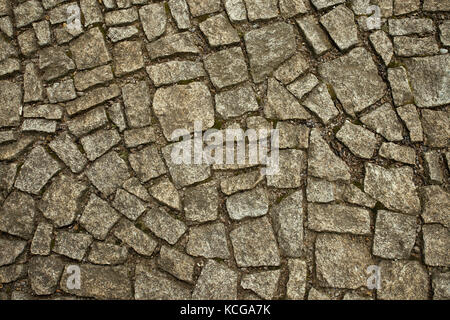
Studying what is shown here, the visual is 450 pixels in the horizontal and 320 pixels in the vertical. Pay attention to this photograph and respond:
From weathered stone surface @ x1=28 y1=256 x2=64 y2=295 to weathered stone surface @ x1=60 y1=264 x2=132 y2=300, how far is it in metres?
0.07

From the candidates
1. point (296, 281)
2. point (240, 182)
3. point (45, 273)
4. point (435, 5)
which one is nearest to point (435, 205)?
point (296, 281)

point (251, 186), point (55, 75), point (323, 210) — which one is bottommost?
point (323, 210)

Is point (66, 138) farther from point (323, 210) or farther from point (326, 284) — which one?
point (326, 284)

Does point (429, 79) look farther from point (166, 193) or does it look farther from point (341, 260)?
point (166, 193)

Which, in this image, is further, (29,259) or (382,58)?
(382,58)

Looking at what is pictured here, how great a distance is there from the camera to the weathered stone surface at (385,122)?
327 centimetres

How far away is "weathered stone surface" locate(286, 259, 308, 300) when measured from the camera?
296cm

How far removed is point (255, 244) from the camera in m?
3.05

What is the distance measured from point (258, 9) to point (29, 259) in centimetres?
315

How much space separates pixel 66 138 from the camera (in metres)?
3.27

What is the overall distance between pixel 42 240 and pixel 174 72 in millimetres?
1932

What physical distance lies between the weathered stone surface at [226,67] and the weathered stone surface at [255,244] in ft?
4.35

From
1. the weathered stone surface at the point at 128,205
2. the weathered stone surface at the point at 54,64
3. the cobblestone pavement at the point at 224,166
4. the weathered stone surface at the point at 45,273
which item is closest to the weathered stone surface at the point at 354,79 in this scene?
the cobblestone pavement at the point at 224,166

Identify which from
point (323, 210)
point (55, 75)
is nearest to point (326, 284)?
point (323, 210)
